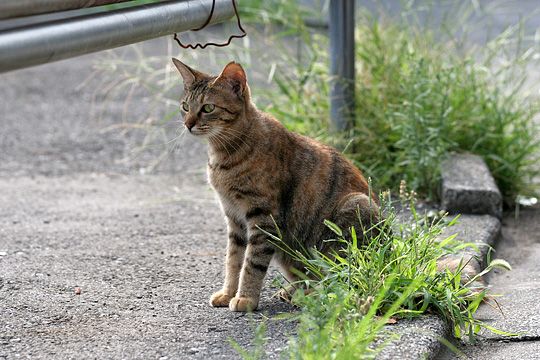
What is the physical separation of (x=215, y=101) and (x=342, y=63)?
5.72 ft

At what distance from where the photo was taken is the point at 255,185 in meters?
3.65

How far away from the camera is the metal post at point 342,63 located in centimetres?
515

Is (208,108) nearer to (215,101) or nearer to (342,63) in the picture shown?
(215,101)

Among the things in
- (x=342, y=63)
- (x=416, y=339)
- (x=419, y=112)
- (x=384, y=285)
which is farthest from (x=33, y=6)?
(x=419, y=112)

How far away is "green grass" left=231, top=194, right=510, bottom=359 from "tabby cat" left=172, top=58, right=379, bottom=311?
76mm

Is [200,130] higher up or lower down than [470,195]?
higher up

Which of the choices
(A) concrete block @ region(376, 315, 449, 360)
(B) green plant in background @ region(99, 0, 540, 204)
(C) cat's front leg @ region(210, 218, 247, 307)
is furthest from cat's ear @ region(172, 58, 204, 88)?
(B) green plant in background @ region(99, 0, 540, 204)

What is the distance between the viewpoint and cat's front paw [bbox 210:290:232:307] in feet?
12.0

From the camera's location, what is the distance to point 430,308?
343cm

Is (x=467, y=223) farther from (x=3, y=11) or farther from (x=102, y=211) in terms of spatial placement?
(x=3, y=11)

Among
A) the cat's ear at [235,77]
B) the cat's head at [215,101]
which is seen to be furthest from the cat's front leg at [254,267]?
the cat's ear at [235,77]

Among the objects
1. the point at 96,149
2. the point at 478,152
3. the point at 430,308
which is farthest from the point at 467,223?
the point at 96,149

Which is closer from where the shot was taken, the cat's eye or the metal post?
the cat's eye

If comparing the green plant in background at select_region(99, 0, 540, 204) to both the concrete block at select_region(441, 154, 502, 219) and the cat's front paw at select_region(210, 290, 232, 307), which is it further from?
the cat's front paw at select_region(210, 290, 232, 307)
